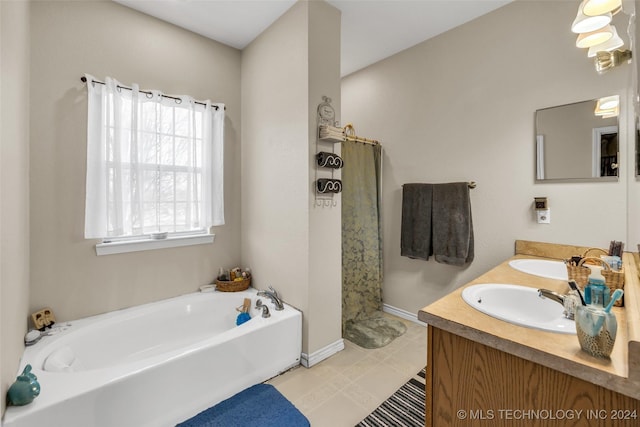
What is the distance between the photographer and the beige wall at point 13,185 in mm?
1146

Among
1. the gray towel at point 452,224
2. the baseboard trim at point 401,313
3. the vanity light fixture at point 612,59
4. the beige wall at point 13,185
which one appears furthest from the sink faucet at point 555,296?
the beige wall at point 13,185

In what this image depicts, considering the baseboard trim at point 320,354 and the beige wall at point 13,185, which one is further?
the baseboard trim at point 320,354

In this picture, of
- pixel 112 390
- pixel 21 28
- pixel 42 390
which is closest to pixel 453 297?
pixel 112 390

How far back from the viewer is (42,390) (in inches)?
50.1

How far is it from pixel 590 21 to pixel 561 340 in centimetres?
145

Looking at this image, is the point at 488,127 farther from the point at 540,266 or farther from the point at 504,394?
the point at 504,394

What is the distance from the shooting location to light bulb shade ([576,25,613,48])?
135 cm

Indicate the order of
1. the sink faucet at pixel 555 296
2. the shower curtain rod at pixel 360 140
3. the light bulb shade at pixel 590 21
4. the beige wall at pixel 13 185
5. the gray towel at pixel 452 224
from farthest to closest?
A: 1. the shower curtain rod at pixel 360 140
2. the gray towel at pixel 452 224
3. the light bulb shade at pixel 590 21
4. the beige wall at pixel 13 185
5. the sink faucet at pixel 555 296

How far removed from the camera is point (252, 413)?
1.62 m

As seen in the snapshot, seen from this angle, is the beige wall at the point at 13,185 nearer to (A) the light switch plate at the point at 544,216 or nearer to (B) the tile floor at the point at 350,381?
(B) the tile floor at the point at 350,381

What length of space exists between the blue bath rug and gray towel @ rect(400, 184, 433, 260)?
1.64 m

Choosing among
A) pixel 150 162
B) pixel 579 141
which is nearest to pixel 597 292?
pixel 579 141

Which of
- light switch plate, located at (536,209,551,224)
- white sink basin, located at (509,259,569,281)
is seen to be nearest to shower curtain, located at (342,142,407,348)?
white sink basin, located at (509,259,569,281)

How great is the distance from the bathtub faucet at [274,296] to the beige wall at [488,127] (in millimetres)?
1308
